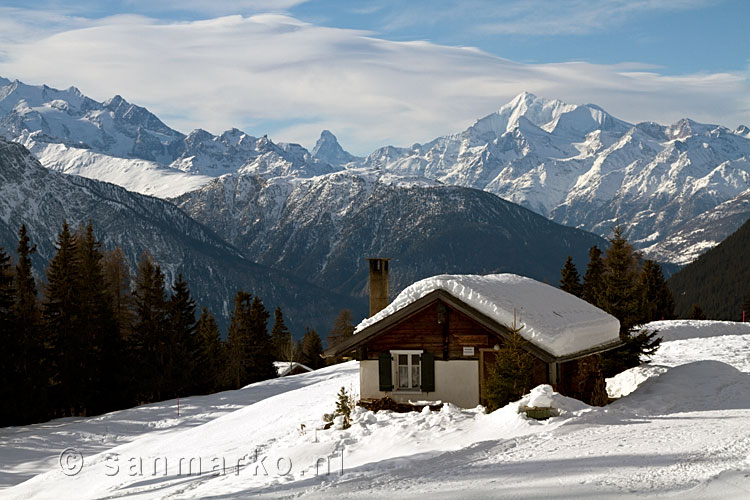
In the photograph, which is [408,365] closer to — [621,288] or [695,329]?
[621,288]

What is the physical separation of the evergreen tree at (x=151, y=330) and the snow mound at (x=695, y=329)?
37.4 meters

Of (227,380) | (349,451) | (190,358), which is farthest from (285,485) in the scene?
(227,380)

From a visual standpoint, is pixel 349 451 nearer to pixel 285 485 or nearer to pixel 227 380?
pixel 285 485

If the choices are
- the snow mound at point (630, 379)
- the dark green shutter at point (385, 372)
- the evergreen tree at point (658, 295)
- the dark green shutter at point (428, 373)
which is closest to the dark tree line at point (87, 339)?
the dark green shutter at point (385, 372)

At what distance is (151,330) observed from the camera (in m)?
63.6

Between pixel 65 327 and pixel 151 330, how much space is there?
9.51 metres

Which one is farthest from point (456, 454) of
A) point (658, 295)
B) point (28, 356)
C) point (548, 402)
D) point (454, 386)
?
point (658, 295)

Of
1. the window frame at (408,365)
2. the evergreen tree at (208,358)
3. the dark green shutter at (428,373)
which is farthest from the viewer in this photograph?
the evergreen tree at (208,358)

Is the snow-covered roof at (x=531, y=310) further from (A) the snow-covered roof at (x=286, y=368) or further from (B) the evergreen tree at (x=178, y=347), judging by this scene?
(A) the snow-covered roof at (x=286, y=368)

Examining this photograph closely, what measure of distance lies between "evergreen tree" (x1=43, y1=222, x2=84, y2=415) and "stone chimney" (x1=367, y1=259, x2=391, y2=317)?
91.4ft

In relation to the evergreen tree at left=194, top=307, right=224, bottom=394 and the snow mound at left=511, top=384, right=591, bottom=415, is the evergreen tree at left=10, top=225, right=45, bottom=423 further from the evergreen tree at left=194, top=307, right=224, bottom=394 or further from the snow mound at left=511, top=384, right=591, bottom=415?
the snow mound at left=511, top=384, right=591, bottom=415

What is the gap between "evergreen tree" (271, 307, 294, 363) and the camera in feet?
353

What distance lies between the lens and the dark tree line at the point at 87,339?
49625mm

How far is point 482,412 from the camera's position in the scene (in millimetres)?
26094
